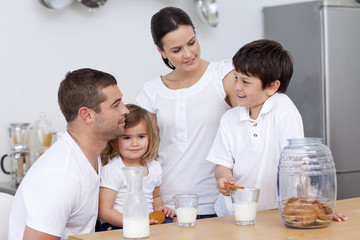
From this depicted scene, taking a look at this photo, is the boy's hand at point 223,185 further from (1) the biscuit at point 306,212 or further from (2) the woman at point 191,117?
(2) the woman at point 191,117

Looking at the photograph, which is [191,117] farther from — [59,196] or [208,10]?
[208,10]

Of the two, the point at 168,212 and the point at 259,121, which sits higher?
the point at 259,121

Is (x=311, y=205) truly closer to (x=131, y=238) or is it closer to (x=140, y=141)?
(x=131, y=238)

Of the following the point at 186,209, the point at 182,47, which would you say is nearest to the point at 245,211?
the point at 186,209

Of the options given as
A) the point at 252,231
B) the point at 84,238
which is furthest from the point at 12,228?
the point at 252,231

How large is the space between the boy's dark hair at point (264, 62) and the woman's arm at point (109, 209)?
0.61 m

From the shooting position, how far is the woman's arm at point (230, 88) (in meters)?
2.18

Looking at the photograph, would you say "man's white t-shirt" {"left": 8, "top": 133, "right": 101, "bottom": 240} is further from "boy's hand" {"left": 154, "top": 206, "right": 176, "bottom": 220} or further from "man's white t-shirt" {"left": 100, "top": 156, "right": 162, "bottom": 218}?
"boy's hand" {"left": 154, "top": 206, "right": 176, "bottom": 220}

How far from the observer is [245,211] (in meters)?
1.58

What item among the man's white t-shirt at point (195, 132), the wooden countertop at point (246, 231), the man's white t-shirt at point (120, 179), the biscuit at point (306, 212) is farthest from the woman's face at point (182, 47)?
the biscuit at point (306, 212)

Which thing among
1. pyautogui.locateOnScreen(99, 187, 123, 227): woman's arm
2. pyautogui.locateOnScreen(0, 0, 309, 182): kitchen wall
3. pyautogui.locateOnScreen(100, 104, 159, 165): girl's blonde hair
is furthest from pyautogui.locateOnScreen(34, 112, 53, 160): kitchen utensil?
pyautogui.locateOnScreen(99, 187, 123, 227): woman's arm

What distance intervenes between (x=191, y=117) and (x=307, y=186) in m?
0.79

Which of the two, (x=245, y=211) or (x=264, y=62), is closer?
(x=245, y=211)

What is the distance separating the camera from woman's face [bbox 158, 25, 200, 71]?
214cm
